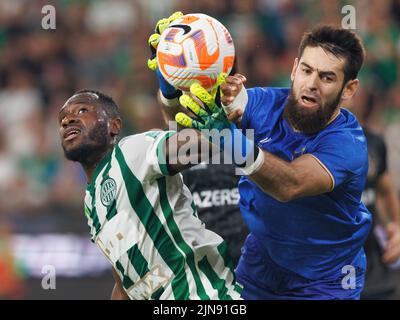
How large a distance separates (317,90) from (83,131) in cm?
130

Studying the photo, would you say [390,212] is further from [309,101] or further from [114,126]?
[114,126]

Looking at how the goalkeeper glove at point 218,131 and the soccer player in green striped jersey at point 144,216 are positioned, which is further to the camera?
the soccer player in green striped jersey at point 144,216

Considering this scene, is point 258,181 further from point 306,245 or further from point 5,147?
point 5,147

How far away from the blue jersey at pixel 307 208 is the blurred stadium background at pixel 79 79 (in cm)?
313

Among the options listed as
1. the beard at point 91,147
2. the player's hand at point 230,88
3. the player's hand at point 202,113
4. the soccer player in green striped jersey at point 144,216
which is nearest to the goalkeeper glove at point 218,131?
the player's hand at point 202,113

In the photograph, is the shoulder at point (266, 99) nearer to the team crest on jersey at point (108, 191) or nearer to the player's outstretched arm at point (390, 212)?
the team crest on jersey at point (108, 191)

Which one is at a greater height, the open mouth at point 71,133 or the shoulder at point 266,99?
the shoulder at point 266,99

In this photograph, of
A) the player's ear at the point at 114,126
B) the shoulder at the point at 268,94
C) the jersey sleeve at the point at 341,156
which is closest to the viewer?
the jersey sleeve at the point at 341,156

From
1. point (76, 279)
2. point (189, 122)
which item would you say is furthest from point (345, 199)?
point (76, 279)

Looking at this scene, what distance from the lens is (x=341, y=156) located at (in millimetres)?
4754

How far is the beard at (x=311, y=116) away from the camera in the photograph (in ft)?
16.2

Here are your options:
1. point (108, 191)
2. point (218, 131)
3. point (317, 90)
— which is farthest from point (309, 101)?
point (108, 191)
